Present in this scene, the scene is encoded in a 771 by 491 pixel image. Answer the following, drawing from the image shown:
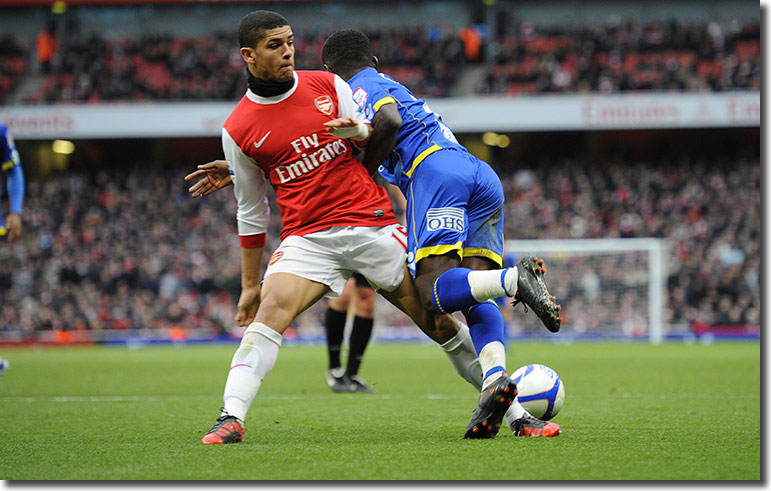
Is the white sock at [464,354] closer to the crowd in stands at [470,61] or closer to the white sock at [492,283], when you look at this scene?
the white sock at [492,283]

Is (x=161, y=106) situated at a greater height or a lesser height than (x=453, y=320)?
greater

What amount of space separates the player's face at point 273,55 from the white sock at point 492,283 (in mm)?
1271

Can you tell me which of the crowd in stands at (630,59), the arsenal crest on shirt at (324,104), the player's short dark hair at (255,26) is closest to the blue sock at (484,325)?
the arsenal crest on shirt at (324,104)

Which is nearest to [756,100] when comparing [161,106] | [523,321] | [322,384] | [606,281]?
[606,281]

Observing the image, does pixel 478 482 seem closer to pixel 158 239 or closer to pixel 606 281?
pixel 606 281

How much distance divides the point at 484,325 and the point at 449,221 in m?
0.53

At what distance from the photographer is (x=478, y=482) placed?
121 inches

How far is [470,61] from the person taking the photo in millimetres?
27359

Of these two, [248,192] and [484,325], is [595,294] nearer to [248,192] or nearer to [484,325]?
[484,325]

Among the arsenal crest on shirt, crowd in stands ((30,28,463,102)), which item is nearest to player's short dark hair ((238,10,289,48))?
the arsenal crest on shirt

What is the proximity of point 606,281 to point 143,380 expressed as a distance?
1259 cm

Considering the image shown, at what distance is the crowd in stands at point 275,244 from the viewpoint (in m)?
19.9

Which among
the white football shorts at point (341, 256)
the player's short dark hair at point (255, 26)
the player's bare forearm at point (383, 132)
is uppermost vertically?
the player's short dark hair at point (255, 26)

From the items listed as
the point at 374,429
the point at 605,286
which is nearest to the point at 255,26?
the point at 374,429
